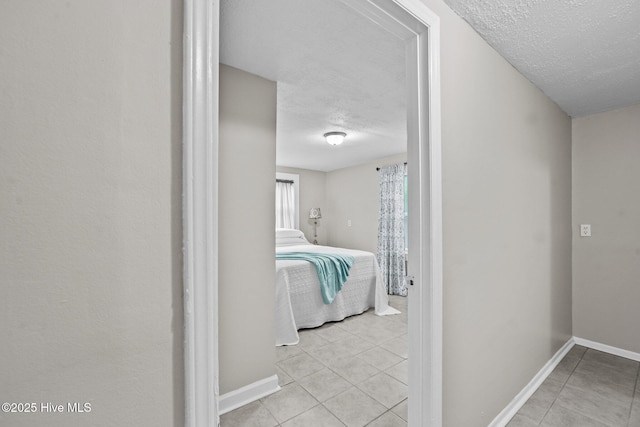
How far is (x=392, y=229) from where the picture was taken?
483 centimetres

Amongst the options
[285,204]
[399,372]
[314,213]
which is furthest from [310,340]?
[314,213]

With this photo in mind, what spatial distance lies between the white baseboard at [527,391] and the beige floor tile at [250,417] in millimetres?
1284

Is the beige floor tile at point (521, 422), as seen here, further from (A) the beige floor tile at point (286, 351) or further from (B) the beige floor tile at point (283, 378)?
(A) the beige floor tile at point (286, 351)

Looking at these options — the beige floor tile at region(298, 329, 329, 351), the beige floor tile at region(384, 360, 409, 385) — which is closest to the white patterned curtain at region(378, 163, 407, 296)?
the beige floor tile at region(298, 329, 329, 351)

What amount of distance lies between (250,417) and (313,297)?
150 cm

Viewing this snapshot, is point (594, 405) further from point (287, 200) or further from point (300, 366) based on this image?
point (287, 200)

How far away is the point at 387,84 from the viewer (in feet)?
7.20

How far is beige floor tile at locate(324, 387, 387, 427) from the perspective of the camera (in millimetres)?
1783

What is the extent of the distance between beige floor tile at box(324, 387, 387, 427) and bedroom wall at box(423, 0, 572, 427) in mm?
608

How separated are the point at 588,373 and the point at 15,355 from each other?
3.33m

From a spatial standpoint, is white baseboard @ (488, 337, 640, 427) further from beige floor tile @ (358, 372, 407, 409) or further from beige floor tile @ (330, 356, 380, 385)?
beige floor tile @ (330, 356, 380, 385)

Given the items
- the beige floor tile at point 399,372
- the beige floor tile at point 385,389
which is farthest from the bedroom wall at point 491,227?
the beige floor tile at point 399,372

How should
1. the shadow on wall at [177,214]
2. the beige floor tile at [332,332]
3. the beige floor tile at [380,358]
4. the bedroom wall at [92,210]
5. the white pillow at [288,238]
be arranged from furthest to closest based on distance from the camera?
the white pillow at [288,238]
the beige floor tile at [332,332]
the beige floor tile at [380,358]
the shadow on wall at [177,214]
the bedroom wall at [92,210]

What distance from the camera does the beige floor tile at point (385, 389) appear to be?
1.96 meters
